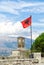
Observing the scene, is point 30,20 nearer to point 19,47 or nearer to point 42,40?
point 19,47

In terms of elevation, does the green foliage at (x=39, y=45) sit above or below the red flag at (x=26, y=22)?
below

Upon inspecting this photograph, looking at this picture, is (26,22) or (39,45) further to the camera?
(39,45)

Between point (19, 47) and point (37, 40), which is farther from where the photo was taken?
point (37, 40)

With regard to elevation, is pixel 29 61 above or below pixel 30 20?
below

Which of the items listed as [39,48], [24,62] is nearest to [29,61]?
[24,62]

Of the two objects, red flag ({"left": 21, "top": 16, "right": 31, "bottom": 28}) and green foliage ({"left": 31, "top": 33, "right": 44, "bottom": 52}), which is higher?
red flag ({"left": 21, "top": 16, "right": 31, "bottom": 28})

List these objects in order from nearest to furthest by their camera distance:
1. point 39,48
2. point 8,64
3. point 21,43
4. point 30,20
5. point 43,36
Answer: point 8,64, point 30,20, point 21,43, point 39,48, point 43,36

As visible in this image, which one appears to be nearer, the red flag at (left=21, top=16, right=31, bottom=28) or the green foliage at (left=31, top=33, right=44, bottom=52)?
the red flag at (left=21, top=16, right=31, bottom=28)

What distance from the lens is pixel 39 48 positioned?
58312 millimetres

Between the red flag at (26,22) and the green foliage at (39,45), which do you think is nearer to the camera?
the red flag at (26,22)

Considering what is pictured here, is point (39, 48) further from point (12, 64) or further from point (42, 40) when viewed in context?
point (12, 64)

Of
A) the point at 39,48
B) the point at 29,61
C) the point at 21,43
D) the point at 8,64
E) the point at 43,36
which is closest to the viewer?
the point at 8,64

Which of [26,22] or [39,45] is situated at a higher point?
[26,22]

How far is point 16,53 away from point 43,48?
19.0 meters
